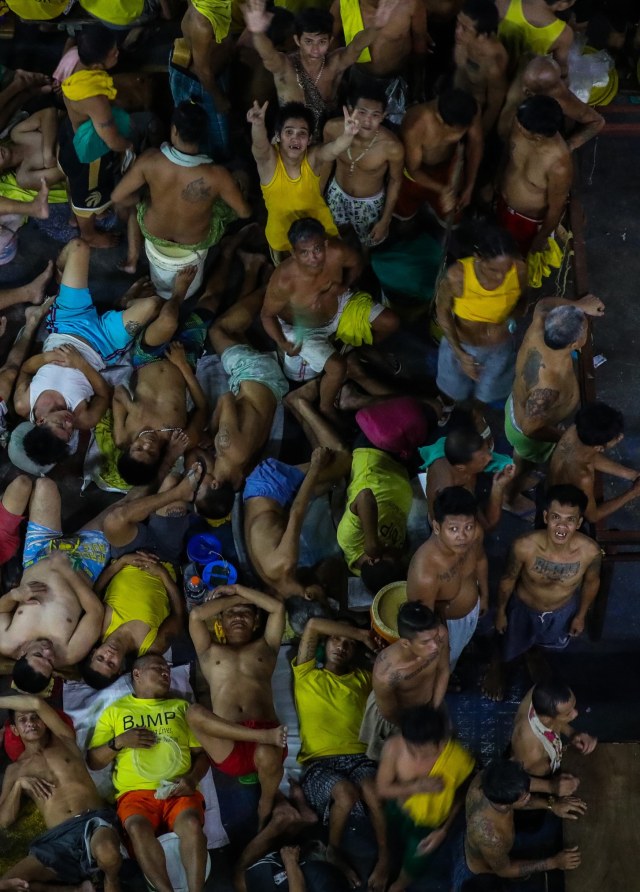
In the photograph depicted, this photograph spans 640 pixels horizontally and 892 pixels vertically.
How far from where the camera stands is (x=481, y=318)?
596 cm

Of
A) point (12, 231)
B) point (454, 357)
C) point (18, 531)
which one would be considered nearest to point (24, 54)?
point (12, 231)

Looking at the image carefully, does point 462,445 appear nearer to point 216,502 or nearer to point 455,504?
point 455,504

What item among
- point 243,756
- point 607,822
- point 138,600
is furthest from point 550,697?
point 138,600

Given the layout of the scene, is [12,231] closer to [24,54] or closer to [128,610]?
[24,54]

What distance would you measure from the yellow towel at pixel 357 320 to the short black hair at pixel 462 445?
1.33 m

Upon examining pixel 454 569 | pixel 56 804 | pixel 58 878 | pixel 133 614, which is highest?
pixel 454 569

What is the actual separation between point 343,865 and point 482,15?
13.7 feet

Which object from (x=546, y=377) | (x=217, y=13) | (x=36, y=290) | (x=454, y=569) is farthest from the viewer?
(x=36, y=290)

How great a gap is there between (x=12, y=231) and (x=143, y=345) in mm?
1207

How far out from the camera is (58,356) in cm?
679

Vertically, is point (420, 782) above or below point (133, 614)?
above

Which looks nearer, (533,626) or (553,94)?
(533,626)

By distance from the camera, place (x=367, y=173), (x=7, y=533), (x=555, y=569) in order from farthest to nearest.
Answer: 1. (x=7, y=533)
2. (x=367, y=173)
3. (x=555, y=569)

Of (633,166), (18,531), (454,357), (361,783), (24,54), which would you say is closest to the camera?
(361,783)
